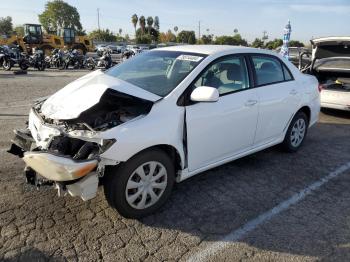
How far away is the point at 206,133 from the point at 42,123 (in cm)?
173

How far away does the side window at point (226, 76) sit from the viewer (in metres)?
3.96

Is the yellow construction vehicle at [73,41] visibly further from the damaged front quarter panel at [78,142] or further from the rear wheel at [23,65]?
the damaged front quarter panel at [78,142]

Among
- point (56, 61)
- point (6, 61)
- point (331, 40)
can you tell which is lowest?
point (56, 61)

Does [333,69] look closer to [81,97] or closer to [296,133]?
[296,133]

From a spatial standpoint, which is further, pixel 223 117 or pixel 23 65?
pixel 23 65

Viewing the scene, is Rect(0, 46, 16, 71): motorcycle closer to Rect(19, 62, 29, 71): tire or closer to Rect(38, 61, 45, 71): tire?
Rect(19, 62, 29, 71): tire

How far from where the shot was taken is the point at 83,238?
3143 mm

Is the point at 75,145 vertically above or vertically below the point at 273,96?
below

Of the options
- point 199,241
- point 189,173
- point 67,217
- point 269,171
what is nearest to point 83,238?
point 67,217

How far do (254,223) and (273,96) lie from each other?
1972 millimetres

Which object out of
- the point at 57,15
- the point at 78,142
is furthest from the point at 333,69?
the point at 57,15

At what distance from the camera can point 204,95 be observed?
3.53m

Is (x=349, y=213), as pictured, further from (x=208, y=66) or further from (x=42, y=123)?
(x=42, y=123)

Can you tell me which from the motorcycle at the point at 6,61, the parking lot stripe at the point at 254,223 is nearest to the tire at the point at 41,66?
the motorcycle at the point at 6,61
